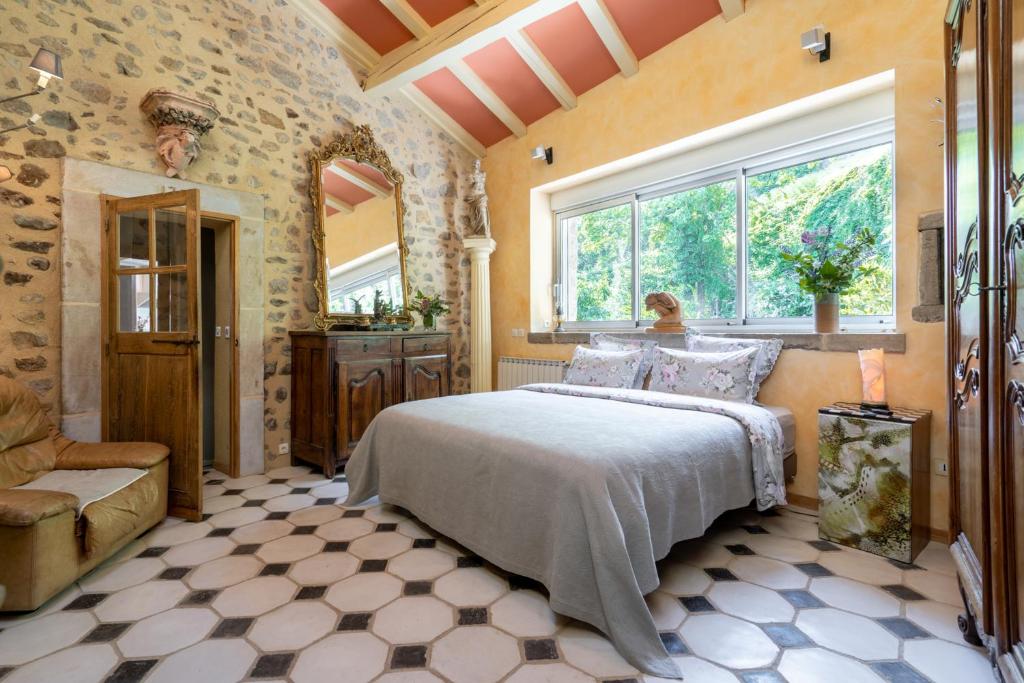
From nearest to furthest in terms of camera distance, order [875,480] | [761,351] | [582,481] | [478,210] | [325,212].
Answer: [582,481] < [875,480] < [761,351] < [325,212] < [478,210]

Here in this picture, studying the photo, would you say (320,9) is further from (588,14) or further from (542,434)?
(542,434)

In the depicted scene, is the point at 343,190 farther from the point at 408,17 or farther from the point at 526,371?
the point at 526,371

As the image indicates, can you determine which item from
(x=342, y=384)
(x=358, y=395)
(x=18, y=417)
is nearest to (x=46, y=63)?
(x=18, y=417)

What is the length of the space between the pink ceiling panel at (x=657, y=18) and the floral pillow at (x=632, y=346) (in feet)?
7.40

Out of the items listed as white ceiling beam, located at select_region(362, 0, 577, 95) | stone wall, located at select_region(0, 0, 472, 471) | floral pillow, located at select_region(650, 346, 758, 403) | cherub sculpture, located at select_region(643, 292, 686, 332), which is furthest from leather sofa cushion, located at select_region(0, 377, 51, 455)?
cherub sculpture, located at select_region(643, 292, 686, 332)

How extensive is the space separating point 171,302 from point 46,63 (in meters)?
1.25

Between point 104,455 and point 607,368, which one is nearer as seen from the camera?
point 104,455

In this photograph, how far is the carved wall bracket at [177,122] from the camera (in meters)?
2.96

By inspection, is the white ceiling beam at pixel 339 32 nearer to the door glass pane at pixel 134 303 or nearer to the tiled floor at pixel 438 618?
the door glass pane at pixel 134 303

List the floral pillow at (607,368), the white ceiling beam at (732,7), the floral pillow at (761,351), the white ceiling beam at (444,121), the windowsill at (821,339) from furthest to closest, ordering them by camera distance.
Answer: the white ceiling beam at (444,121)
the floral pillow at (607,368)
the white ceiling beam at (732,7)
the floral pillow at (761,351)
the windowsill at (821,339)

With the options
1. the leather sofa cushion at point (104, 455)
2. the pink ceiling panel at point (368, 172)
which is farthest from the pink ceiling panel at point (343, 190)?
the leather sofa cushion at point (104, 455)

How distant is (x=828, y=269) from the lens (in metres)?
2.72

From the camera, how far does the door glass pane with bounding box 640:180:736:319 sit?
142 inches

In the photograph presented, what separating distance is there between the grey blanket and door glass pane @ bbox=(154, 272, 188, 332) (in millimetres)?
1327
